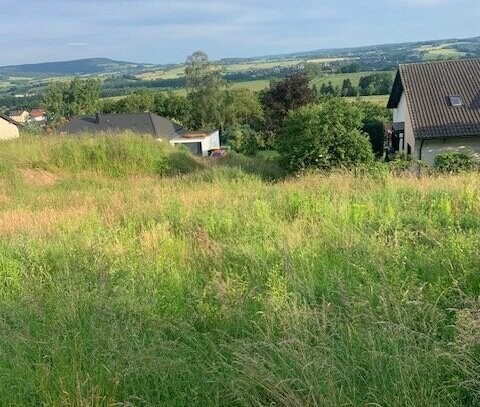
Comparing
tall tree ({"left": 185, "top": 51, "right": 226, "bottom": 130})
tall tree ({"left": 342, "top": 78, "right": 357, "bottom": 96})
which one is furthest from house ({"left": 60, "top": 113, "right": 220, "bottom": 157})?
tall tree ({"left": 342, "top": 78, "right": 357, "bottom": 96})

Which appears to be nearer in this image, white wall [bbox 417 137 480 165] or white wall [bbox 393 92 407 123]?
white wall [bbox 417 137 480 165]

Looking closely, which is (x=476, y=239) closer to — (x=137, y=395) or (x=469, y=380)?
(x=469, y=380)

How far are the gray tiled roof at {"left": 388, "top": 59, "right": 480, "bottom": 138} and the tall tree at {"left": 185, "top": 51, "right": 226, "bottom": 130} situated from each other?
131 ft

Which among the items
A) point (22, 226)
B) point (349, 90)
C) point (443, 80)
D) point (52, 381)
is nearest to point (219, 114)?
point (349, 90)

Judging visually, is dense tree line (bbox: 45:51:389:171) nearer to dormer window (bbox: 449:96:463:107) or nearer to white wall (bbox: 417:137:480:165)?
white wall (bbox: 417:137:480:165)

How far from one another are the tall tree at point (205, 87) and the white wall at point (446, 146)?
44.8 m

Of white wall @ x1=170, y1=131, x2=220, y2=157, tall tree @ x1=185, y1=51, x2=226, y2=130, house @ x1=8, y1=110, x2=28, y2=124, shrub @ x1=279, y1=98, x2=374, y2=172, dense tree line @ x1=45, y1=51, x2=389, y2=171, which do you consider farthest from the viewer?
house @ x1=8, y1=110, x2=28, y2=124

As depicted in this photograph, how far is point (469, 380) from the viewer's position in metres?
2.25

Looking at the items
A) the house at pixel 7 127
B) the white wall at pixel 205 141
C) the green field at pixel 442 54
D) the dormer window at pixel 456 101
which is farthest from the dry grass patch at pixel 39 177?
the green field at pixel 442 54

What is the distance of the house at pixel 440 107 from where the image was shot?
23047mm

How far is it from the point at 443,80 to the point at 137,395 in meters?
27.1

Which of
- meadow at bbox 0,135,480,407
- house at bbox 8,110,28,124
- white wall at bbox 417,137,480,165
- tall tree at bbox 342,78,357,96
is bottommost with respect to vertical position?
white wall at bbox 417,137,480,165

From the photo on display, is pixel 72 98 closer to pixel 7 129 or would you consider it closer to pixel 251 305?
pixel 7 129

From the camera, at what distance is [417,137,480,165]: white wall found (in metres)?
Result: 23.2
